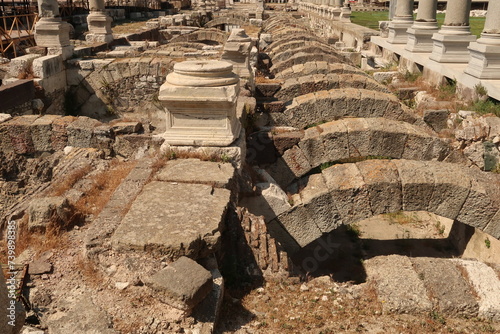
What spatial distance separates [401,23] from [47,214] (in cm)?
1413

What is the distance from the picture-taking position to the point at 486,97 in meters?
8.57

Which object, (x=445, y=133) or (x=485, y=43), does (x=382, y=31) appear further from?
(x=445, y=133)

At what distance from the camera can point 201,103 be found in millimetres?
4832

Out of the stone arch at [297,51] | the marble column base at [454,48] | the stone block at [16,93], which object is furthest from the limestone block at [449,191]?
the stone arch at [297,51]

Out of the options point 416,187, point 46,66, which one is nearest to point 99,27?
point 46,66

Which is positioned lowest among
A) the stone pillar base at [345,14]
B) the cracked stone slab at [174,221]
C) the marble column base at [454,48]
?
the cracked stone slab at [174,221]

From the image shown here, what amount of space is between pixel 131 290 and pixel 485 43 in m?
8.39

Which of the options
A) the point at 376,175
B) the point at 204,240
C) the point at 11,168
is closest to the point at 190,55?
the point at 11,168

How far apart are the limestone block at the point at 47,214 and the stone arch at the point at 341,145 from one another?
10.5 feet

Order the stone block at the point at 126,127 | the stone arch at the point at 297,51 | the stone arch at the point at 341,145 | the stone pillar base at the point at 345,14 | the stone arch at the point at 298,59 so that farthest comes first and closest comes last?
the stone pillar base at the point at 345,14, the stone arch at the point at 297,51, the stone arch at the point at 298,59, the stone block at the point at 126,127, the stone arch at the point at 341,145

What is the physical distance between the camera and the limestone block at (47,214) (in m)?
3.85

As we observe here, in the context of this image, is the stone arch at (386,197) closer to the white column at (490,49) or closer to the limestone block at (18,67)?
the white column at (490,49)

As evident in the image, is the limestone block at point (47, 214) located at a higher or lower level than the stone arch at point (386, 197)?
higher

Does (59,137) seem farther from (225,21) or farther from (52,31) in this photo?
(225,21)
